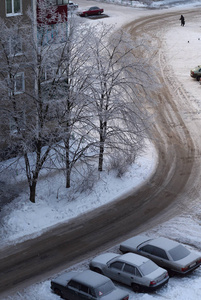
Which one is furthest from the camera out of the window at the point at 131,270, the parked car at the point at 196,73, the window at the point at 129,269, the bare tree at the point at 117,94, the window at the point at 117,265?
the parked car at the point at 196,73

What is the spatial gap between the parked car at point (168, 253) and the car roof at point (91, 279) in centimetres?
377

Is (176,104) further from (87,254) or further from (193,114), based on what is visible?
(87,254)

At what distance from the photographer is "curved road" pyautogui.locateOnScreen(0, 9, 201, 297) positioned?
28.4 meters

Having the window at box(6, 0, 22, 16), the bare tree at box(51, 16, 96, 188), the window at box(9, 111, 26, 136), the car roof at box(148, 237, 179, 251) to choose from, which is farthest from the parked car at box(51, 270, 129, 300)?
the window at box(6, 0, 22, 16)

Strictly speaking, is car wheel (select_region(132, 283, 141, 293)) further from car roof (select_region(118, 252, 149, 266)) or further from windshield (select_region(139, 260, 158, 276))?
car roof (select_region(118, 252, 149, 266))

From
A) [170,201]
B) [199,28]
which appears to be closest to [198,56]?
[199,28]

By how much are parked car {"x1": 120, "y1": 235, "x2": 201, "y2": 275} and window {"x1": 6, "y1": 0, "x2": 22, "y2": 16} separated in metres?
17.0

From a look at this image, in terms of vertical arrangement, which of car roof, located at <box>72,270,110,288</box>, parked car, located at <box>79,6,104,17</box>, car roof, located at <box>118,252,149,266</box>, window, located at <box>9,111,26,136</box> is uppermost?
parked car, located at <box>79,6,104,17</box>

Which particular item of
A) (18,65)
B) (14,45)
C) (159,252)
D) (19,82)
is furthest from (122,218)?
(14,45)

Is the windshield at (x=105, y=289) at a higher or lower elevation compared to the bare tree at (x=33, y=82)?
lower

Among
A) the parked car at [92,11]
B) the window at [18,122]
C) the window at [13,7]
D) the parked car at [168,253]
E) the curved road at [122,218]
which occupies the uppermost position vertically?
the window at [13,7]

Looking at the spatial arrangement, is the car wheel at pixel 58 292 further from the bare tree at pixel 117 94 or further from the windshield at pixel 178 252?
the bare tree at pixel 117 94

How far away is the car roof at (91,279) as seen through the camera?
953 inches

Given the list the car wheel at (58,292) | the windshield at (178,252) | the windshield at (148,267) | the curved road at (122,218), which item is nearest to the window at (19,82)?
the curved road at (122,218)
